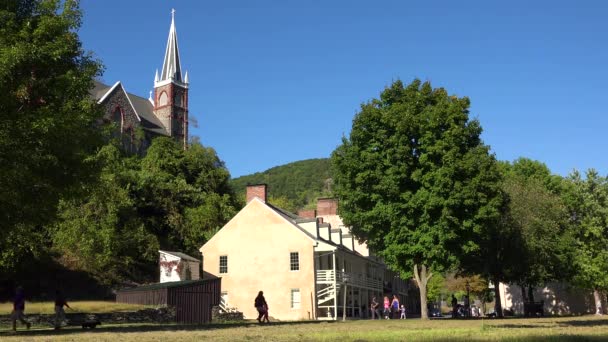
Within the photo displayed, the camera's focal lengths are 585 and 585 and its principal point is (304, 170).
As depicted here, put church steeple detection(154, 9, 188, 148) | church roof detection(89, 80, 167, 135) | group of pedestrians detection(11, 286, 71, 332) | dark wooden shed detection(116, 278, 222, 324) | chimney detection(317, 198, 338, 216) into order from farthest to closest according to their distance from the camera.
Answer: church steeple detection(154, 9, 188, 148) < church roof detection(89, 80, 167, 135) < chimney detection(317, 198, 338, 216) < dark wooden shed detection(116, 278, 222, 324) < group of pedestrians detection(11, 286, 71, 332)

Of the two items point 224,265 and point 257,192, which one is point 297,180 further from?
point 224,265

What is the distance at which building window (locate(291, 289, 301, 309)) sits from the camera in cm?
4159

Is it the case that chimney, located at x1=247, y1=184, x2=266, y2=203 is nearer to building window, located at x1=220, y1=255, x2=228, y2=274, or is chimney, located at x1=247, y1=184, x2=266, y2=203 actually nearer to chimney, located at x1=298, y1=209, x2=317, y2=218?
building window, located at x1=220, y1=255, x2=228, y2=274

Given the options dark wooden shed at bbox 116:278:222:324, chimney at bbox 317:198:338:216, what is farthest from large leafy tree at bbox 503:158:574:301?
dark wooden shed at bbox 116:278:222:324

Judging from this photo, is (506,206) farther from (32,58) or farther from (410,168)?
(32,58)

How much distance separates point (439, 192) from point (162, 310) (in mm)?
14841

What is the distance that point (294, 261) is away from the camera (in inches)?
1656

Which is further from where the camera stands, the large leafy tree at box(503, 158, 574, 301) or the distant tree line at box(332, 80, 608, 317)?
the large leafy tree at box(503, 158, 574, 301)

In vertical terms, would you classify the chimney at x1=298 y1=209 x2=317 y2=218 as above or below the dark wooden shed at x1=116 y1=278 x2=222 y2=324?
above

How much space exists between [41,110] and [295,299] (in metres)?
27.0

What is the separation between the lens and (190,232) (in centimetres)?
5491

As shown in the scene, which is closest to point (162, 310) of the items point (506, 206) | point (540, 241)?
point (506, 206)

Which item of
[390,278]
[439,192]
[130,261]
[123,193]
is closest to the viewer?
[439,192]

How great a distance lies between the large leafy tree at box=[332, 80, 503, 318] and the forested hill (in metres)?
97.9
